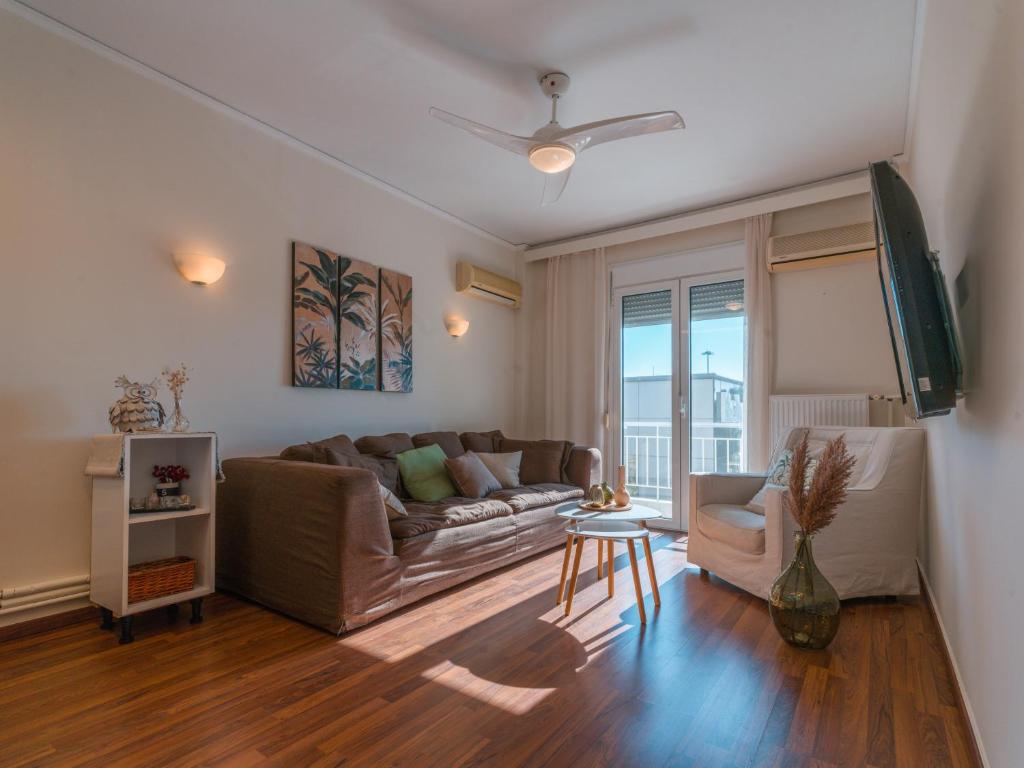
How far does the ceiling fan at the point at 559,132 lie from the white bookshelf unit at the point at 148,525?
2.05 meters

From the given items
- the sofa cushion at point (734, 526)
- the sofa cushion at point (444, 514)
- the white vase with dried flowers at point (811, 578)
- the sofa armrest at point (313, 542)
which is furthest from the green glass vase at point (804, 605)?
the sofa armrest at point (313, 542)

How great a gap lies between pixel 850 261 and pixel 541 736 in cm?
399

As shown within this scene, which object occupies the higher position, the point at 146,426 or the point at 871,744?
the point at 146,426

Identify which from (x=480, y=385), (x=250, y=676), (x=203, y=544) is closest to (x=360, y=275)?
(x=480, y=385)

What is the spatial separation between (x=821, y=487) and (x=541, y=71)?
2.51m

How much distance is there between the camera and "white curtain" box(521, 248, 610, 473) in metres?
5.35

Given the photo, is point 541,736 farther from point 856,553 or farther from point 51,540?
point 51,540

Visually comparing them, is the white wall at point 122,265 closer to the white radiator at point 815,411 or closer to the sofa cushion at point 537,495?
the sofa cushion at point 537,495

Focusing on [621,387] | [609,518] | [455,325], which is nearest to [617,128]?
[609,518]

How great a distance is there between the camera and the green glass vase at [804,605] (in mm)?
2338

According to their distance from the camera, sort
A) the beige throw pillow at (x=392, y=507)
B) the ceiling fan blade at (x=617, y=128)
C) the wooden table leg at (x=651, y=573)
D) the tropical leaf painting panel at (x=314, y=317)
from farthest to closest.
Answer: the tropical leaf painting panel at (x=314, y=317)
the beige throw pillow at (x=392, y=507)
the wooden table leg at (x=651, y=573)
the ceiling fan blade at (x=617, y=128)

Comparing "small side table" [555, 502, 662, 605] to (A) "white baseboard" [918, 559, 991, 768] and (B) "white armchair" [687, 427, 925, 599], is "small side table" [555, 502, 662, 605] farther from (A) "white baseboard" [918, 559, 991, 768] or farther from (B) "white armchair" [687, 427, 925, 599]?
(A) "white baseboard" [918, 559, 991, 768]

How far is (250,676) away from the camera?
2104mm

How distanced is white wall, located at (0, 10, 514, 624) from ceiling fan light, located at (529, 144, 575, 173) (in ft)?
5.74
